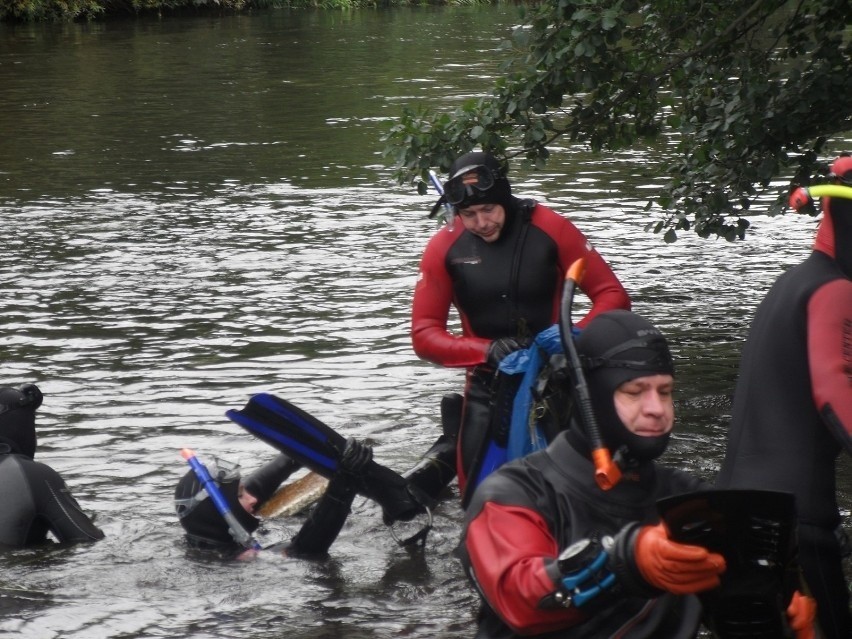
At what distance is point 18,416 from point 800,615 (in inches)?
186

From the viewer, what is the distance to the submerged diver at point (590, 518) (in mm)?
3145

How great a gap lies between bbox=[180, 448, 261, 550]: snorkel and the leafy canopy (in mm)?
2894

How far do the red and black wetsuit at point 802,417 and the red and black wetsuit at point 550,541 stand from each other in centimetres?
49

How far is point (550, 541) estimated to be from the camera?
334 centimetres

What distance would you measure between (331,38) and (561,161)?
2410cm

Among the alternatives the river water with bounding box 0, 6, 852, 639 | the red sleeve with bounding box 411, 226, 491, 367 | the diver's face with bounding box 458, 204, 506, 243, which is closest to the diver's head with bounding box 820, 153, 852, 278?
the diver's face with bounding box 458, 204, 506, 243

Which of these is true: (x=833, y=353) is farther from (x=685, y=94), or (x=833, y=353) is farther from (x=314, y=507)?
(x=685, y=94)

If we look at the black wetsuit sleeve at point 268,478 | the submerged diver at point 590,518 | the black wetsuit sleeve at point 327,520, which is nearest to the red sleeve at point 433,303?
the black wetsuit sleeve at point 327,520

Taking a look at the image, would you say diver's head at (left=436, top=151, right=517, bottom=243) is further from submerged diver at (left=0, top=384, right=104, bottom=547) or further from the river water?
submerged diver at (left=0, top=384, right=104, bottom=547)

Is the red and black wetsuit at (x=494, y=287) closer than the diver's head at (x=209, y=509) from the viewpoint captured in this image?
Yes

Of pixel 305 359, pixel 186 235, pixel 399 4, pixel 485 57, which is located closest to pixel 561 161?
pixel 186 235

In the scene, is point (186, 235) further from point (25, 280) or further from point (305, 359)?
point (305, 359)

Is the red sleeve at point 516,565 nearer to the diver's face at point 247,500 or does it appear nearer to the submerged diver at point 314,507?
the submerged diver at point 314,507

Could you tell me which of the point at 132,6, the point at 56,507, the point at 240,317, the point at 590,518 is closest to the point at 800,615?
the point at 590,518
